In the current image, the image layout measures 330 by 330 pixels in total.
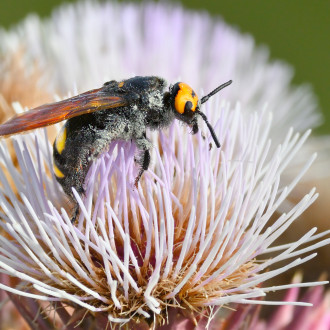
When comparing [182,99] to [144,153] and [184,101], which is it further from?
[144,153]

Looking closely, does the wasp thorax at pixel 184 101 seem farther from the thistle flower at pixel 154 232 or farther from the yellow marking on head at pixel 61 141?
the yellow marking on head at pixel 61 141

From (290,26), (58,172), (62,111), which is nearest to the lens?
(62,111)

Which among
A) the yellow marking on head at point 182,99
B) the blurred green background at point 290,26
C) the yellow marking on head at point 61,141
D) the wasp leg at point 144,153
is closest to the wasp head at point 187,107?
the yellow marking on head at point 182,99

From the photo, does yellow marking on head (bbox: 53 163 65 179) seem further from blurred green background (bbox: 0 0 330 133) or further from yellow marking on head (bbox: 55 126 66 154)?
blurred green background (bbox: 0 0 330 133)

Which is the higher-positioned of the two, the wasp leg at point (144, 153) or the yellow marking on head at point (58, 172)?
the yellow marking on head at point (58, 172)


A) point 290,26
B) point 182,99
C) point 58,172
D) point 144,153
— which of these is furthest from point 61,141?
point 290,26

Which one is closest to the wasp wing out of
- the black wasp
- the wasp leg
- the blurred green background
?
the black wasp
